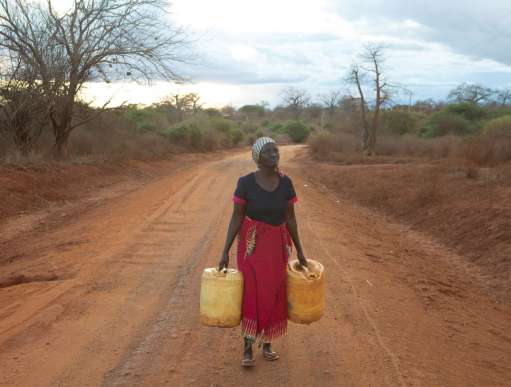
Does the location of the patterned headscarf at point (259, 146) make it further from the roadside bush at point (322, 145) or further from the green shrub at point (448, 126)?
the green shrub at point (448, 126)

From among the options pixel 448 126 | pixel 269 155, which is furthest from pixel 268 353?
pixel 448 126

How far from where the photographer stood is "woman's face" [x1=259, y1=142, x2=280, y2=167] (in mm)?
4117

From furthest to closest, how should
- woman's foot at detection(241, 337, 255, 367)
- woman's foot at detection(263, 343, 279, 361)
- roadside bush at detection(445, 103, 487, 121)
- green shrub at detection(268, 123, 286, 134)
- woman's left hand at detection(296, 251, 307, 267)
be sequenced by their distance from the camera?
green shrub at detection(268, 123, 286, 134) → roadside bush at detection(445, 103, 487, 121) → woman's foot at detection(263, 343, 279, 361) → woman's foot at detection(241, 337, 255, 367) → woman's left hand at detection(296, 251, 307, 267)

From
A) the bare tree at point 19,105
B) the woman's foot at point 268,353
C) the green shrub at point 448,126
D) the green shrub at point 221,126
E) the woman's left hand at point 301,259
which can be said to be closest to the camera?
the woman's left hand at point 301,259

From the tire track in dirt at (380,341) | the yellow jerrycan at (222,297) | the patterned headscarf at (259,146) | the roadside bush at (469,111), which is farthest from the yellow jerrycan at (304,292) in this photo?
the roadside bush at (469,111)

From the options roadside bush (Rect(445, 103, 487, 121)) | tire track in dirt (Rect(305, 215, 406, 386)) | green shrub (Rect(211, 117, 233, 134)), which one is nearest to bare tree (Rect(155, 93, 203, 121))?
green shrub (Rect(211, 117, 233, 134))

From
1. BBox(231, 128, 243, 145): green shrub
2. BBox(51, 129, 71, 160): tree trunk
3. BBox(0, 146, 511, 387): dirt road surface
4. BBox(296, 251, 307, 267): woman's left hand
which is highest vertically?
BBox(296, 251, 307, 267): woman's left hand

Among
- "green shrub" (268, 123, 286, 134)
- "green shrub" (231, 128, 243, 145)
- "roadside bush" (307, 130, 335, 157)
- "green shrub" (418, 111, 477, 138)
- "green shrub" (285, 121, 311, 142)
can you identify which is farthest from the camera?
"green shrub" (268, 123, 286, 134)

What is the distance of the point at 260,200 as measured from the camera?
13.6 ft

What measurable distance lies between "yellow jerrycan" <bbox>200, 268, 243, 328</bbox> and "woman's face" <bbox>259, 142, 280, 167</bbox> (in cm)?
84

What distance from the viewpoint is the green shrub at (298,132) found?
6328 cm

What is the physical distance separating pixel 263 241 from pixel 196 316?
1.74 metres

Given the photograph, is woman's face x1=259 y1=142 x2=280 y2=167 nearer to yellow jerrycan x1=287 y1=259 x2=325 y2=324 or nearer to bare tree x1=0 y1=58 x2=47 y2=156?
yellow jerrycan x1=287 y1=259 x2=325 y2=324

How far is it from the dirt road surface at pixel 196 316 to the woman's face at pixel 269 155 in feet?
5.20
